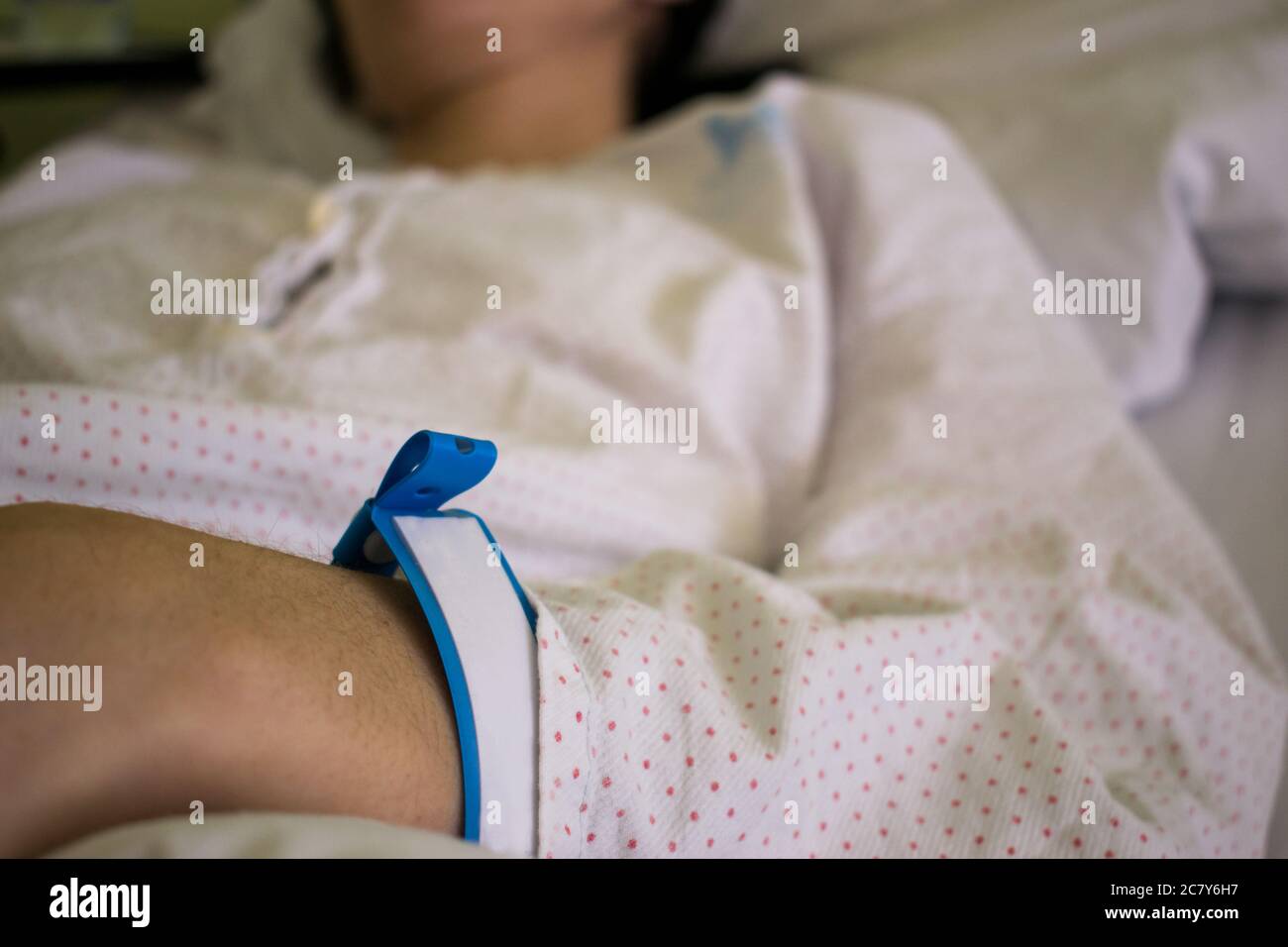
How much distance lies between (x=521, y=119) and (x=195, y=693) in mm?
977

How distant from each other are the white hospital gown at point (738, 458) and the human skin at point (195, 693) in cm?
6

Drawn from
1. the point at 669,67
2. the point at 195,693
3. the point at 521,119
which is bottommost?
the point at 195,693

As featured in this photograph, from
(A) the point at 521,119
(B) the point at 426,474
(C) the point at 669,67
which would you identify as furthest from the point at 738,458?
(C) the point at 669,67

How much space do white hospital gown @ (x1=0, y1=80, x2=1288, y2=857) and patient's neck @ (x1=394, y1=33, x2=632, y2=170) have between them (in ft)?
0.55

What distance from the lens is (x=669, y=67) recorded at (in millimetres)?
1299

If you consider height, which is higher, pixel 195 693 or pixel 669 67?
pixel 669 67

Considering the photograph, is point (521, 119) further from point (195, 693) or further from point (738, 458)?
point (195, 693)

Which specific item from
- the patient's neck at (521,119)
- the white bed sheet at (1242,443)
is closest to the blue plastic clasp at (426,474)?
the white bed sheet at (1242,443)

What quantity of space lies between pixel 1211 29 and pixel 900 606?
780 millimetres

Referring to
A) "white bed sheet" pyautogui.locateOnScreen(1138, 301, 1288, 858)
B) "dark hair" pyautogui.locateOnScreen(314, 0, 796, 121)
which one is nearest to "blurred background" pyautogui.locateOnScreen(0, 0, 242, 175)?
Result: "dark hair" pyautogui.locateOnScreen(314, 0, 796, 121)

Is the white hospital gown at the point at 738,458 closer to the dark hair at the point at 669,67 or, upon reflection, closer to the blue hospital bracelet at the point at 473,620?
the blue hospital bracelet at the point at 473,620

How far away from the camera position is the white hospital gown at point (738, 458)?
44cm
